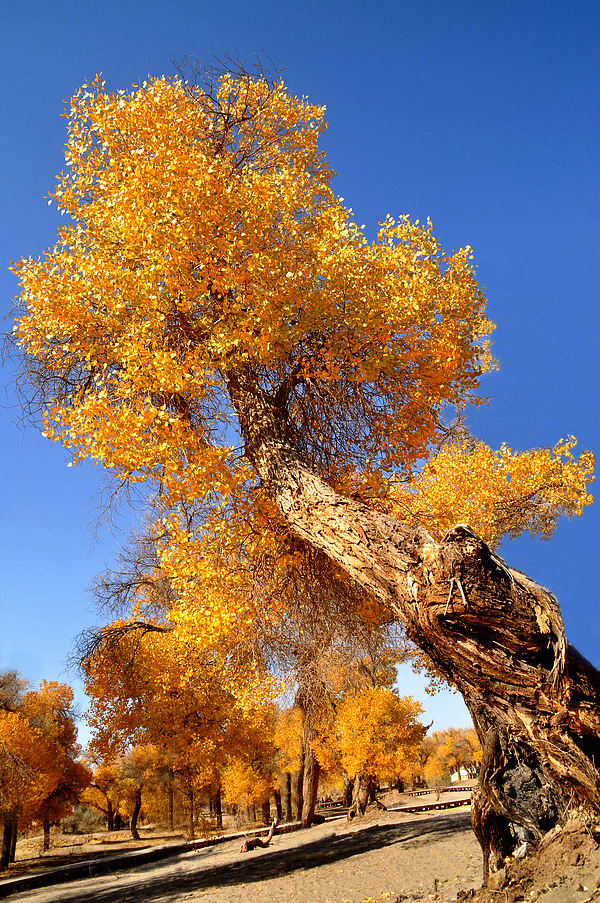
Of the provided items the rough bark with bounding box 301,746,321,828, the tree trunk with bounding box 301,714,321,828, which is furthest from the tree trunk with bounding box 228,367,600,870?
the rough bark with bounding box 301,746,321,828

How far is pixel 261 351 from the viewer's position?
6.55m

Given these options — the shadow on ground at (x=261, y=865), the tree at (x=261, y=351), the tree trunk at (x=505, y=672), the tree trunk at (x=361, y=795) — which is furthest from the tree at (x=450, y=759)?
the tree trunk at (x=505, y=672)

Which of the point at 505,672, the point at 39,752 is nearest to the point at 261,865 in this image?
the point at 39,752

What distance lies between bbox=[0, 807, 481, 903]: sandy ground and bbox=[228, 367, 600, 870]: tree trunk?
3128 millimetres

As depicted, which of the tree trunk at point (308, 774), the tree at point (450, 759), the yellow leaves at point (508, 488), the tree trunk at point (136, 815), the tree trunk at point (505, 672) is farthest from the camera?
the tree at point (450, 759)

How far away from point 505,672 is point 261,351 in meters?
4.40

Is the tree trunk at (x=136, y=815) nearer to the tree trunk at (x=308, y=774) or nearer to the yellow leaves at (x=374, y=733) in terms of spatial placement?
the tree trunk at (x=308, y=774)

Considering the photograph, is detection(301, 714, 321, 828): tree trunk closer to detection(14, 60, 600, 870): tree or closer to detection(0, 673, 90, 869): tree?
detection(0, 673, 90, 869): tree

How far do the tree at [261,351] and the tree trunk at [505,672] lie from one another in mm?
25

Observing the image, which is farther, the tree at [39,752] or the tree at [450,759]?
the tree at [450,759]

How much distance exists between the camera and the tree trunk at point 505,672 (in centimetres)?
396

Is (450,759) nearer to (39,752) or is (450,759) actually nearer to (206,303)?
(39,752)

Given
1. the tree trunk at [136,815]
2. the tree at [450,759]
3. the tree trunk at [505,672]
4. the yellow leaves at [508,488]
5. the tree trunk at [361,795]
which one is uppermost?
the yellow leaves at [508,488]

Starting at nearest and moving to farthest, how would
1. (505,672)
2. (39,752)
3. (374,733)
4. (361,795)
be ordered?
(505,672) < (374,733) < (39,752) < (361,795)
